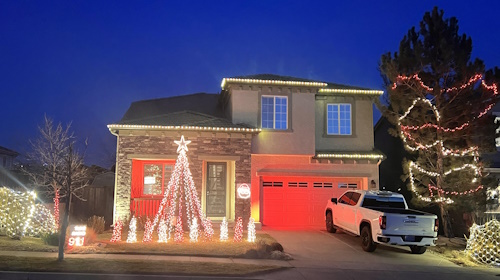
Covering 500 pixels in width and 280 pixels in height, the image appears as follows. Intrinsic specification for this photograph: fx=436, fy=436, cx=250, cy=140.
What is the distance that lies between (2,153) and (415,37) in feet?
116

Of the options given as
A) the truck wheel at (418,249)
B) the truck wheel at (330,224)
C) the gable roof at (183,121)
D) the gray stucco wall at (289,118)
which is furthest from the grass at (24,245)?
the truck wheel at (418,249)

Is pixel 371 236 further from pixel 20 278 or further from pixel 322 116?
pixel 20 278

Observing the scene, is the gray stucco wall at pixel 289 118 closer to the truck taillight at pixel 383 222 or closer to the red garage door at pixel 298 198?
the red garage door at pixel 298 198

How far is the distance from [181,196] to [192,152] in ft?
5.63

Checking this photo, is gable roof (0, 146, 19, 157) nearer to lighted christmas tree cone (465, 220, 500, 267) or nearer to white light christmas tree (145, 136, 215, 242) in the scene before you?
white light christmas tree (145, 136, 215, 242)

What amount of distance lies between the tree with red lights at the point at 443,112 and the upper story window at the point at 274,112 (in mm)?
3969

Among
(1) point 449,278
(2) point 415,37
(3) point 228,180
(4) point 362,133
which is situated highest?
(2) point 415,37

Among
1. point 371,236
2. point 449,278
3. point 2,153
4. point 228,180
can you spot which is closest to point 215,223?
point 228,180

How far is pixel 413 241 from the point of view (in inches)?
496

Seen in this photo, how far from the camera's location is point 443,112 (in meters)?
15.9

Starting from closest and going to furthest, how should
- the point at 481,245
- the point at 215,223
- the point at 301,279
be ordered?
the point at 301,279 < the point at 481,245 < the point at 215,223

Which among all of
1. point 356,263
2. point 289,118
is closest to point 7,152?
point 289,118

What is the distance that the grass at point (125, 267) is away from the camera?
9.07m

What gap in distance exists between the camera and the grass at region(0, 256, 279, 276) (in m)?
9.07
